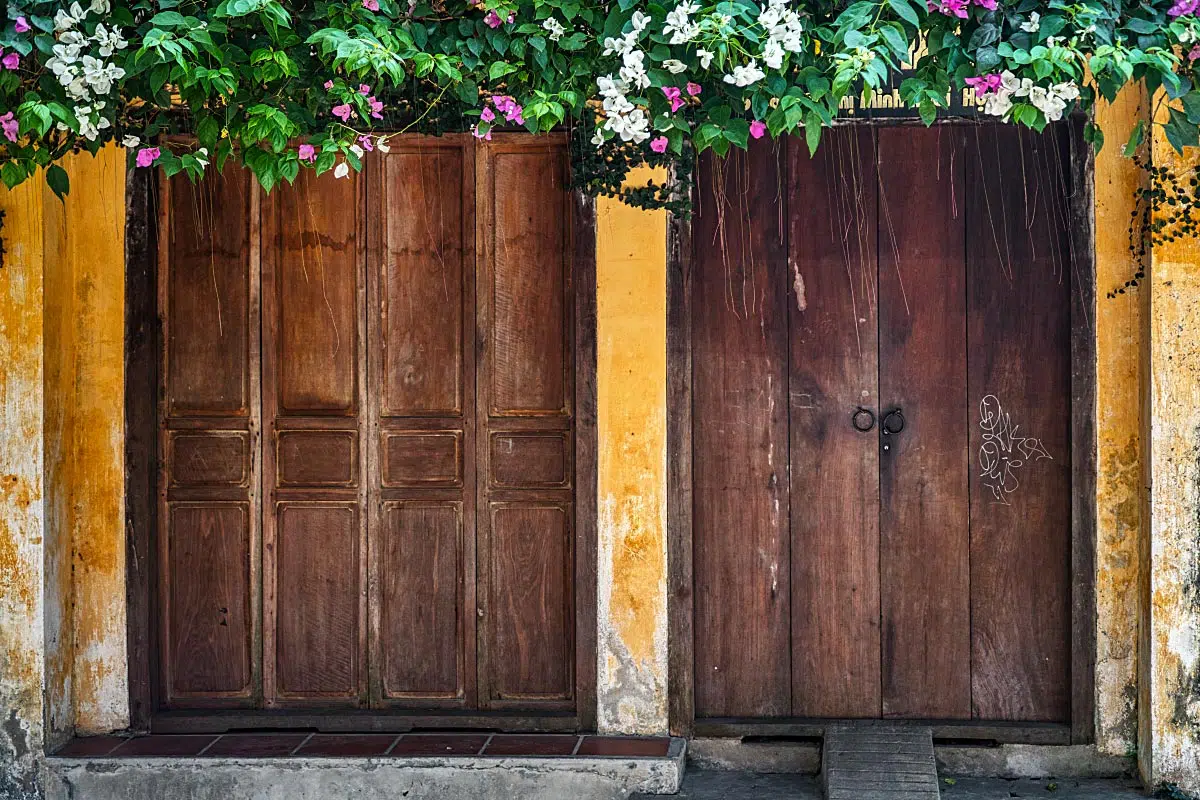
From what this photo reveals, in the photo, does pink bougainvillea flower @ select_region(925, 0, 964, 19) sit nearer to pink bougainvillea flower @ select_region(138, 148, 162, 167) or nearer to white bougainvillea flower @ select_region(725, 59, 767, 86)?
white bougainvillea flower @ select_region(725, 59, 767, 86)

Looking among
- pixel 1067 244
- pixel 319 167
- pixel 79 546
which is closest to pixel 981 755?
pixel 1067 244

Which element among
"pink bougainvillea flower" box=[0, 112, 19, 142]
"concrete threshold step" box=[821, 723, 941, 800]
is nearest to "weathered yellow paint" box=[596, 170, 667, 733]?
"concrete threshold step" box=[821, 723, 941, 800]

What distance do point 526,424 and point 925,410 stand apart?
1.57 meters

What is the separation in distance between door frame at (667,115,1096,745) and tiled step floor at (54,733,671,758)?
0.31m

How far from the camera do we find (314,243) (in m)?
4.64

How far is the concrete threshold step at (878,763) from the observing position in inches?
156

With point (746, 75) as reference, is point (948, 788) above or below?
below

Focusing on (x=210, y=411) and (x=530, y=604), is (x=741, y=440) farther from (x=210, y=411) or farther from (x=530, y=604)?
(x=210, y=411)

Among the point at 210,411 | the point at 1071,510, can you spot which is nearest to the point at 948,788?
the point at 1071,510

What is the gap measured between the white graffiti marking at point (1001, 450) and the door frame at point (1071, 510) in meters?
0.17

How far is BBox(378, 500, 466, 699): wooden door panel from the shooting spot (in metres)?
4.63

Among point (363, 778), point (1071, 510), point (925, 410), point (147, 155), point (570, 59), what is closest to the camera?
point (570, 59)

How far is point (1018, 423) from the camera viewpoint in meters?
4.46

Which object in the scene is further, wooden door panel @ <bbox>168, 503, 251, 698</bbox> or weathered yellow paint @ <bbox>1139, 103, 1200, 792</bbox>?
wooden door panel @ <bbox>168, 503, 251, 698</bbox>
